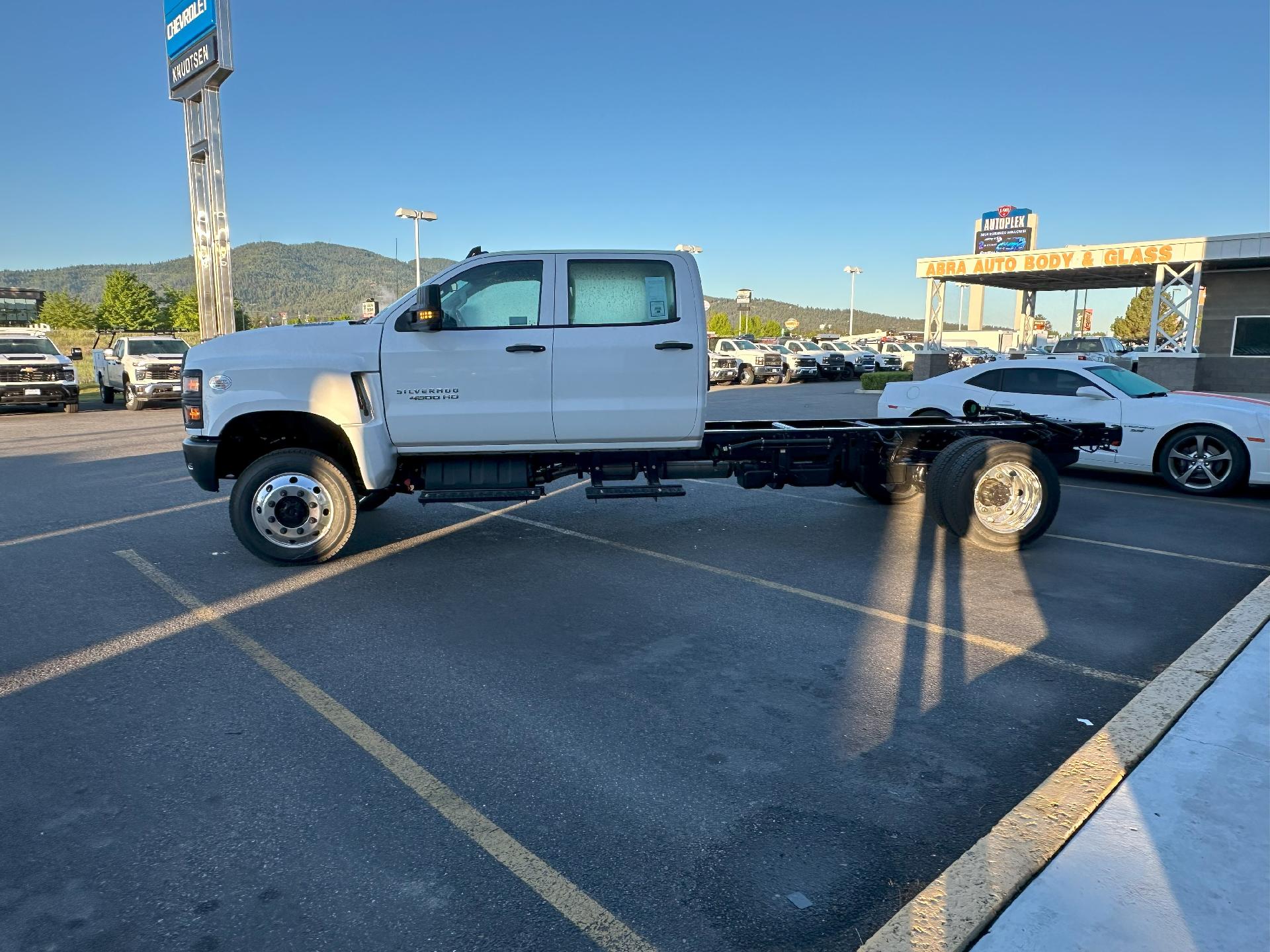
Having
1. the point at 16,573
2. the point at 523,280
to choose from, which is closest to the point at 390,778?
the point at 523,280

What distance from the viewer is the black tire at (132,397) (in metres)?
21.0

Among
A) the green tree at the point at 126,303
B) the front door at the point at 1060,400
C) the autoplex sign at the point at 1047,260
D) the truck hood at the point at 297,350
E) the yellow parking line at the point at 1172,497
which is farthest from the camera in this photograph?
the green tree at the point at 126,303

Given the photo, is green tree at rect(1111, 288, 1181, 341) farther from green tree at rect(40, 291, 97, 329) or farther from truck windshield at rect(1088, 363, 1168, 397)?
green tree at rect(40, 291, 97, 329)

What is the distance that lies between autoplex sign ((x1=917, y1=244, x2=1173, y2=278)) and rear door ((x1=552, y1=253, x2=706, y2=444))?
21974 mm

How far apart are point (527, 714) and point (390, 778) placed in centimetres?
77

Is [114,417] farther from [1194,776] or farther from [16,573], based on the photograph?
[1194,776]

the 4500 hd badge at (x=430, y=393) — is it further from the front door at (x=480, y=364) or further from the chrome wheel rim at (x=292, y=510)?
the chrome wheel rim at (x=292, y=510)

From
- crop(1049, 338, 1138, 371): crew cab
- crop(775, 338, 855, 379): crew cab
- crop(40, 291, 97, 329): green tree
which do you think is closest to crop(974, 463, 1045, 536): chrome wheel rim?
crop(1049, 338, 1138, 371): crew cab

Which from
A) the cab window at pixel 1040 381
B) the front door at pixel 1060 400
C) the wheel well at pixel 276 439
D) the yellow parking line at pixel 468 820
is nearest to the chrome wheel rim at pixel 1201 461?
the front door at pixel 1060 400

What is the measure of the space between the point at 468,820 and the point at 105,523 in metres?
6.72

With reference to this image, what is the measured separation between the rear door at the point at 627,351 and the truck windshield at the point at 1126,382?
20.1 ft

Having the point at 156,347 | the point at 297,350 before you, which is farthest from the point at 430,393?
the point at 156,347

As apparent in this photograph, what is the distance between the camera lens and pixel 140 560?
6805 mm

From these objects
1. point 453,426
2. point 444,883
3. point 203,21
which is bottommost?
point 444,883
